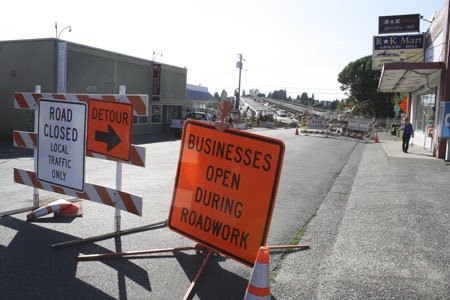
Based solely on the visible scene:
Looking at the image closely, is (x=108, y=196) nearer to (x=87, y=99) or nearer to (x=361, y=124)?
(x=87, y=99)

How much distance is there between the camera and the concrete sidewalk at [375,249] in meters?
4.09

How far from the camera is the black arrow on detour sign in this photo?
547 cm

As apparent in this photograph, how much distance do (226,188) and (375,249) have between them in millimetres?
2205

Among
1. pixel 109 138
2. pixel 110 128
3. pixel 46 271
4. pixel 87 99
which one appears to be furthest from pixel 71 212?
pixel 46 271

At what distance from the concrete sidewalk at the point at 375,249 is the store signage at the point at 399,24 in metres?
22.7

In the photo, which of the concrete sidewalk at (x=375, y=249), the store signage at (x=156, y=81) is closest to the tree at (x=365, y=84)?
the store signage at (x=156, y=81)

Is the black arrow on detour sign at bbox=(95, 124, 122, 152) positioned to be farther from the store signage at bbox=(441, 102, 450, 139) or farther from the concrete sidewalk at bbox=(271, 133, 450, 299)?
the store signage at bbox=(441, 102, 450, 139)

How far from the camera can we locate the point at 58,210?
619cm

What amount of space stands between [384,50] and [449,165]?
59.1 ft

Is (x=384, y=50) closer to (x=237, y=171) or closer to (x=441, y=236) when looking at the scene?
(x=441, y=236)

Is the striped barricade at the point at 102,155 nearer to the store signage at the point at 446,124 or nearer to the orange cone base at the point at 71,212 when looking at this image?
the orange cone base at the point at 71,212

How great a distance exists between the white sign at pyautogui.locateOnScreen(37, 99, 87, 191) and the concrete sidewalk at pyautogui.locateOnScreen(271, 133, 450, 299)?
115 inches

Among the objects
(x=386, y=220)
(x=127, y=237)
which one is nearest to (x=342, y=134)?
(x=386, y=220)

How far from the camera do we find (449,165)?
14367 mm
